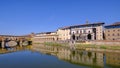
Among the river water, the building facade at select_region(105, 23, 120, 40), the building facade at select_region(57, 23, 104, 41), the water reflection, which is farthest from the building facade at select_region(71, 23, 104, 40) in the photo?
the river water

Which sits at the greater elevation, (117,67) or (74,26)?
(74,26)

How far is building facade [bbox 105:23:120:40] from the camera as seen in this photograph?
60906 mm

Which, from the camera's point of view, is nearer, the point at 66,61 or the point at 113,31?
the point at 66,61

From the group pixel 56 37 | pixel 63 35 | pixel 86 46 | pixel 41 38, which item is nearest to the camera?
pixel 86 46

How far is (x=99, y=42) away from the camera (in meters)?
55.9

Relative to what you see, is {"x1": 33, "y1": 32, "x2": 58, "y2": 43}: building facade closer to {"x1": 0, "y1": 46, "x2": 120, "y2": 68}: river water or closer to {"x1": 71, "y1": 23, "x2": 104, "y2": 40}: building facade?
{"x1": 71, "y1": 23, "x2": 104, "y2": 40}: building facade

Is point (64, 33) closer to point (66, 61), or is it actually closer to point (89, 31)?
point (89, 31)

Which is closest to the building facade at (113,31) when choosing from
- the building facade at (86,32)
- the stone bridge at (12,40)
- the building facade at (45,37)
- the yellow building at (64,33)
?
the building facade at (86,32)

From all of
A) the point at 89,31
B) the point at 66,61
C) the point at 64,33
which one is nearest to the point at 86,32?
the point at 89,31

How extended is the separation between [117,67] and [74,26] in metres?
52.8

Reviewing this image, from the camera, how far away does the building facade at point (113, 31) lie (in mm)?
60906

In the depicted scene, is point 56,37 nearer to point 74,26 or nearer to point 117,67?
point 74,26

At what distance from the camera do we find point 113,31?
6238 centimetres

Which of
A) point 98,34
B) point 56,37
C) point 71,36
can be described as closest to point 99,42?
point 98,34
